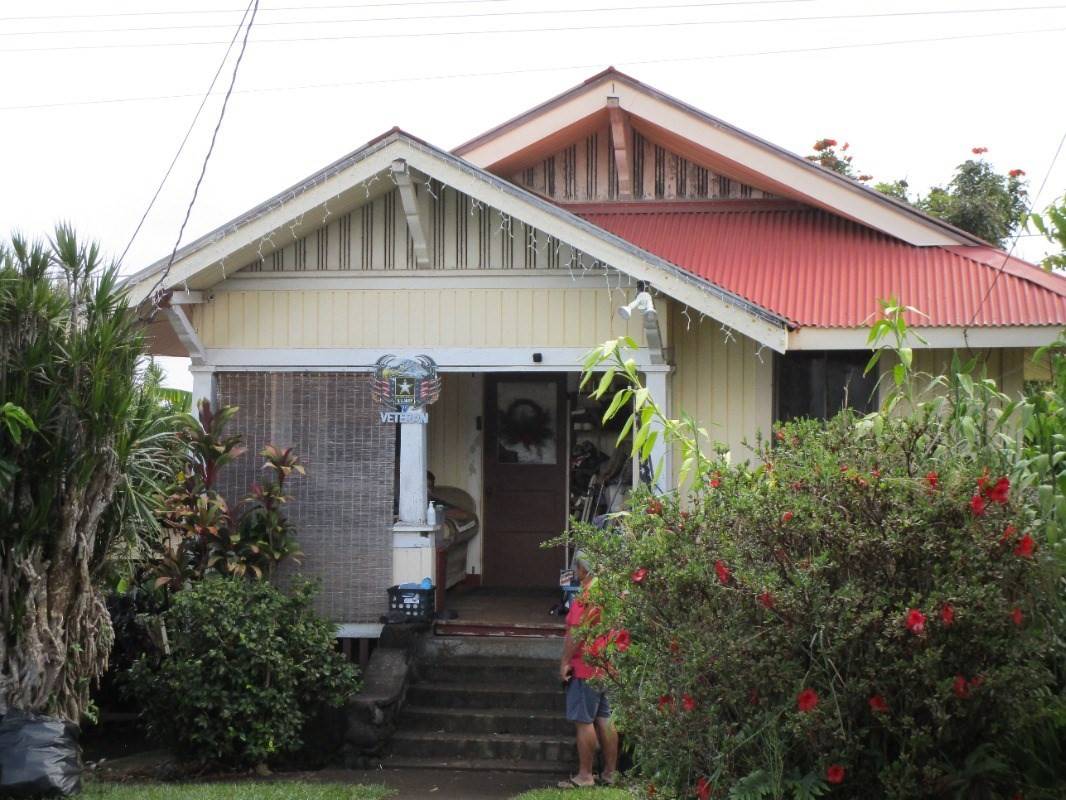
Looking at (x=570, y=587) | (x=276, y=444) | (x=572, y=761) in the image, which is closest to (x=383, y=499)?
(x=276, y=444)

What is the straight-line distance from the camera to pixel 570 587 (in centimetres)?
1062

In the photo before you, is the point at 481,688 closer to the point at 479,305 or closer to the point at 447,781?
the point at 447,781

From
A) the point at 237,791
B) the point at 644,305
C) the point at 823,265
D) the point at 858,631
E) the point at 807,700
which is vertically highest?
the point at 823,265

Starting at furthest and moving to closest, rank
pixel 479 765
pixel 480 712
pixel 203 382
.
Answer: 1. pixel 203 382
2. pixel 480 712
3. pixel 479 765

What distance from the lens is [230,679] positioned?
9766mm

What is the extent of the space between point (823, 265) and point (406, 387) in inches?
153

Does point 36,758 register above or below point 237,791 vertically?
above

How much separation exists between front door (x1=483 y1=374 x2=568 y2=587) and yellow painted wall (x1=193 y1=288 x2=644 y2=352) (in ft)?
7.74

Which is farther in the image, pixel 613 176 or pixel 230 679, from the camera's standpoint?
pixel 613 176

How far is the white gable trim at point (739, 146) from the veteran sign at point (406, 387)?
265 cm

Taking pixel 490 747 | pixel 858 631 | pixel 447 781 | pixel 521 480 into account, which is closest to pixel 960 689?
pixel 858 631

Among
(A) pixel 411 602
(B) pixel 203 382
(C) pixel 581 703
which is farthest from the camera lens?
(B) pixel 203 382

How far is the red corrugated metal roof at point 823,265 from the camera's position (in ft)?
35.2

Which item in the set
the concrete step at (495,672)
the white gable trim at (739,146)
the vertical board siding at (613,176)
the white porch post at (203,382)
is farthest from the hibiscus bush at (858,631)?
the vertical board siding at (613,176)
